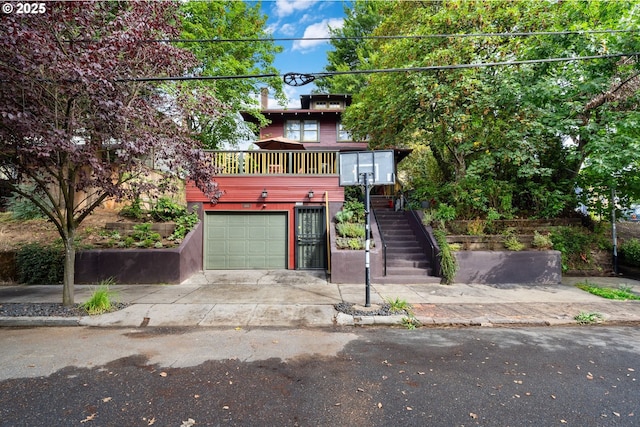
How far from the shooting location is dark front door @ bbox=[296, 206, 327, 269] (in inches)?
410

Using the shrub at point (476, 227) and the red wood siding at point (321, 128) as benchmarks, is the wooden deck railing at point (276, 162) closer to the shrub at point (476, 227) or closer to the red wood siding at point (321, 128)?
the shrub at point (476, 227)

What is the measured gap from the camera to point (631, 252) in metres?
10.2

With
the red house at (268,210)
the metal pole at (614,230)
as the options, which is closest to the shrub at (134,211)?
the red house at (268,210)

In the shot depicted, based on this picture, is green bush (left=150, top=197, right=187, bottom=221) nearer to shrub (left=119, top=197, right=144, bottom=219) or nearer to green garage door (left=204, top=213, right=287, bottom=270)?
shrub (left=119, top=197, right=144, bottom=219)

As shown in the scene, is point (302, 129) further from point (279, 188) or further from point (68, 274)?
point (68, 274)

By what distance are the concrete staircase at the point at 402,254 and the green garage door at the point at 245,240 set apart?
3.85 meters

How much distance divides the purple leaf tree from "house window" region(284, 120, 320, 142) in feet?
39.8

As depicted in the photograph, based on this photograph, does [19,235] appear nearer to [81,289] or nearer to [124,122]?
[81,289]

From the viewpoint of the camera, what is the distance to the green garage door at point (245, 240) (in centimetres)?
1049

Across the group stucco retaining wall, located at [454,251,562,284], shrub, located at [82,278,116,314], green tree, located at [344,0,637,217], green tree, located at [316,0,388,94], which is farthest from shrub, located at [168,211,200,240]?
green tree, located at [316,0,388,94]

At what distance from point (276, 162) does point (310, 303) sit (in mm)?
6201

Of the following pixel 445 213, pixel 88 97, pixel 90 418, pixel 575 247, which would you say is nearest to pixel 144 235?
pixel 88 97

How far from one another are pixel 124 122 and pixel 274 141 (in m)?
7.19

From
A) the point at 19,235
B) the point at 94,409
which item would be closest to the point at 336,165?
the point at 94,409
